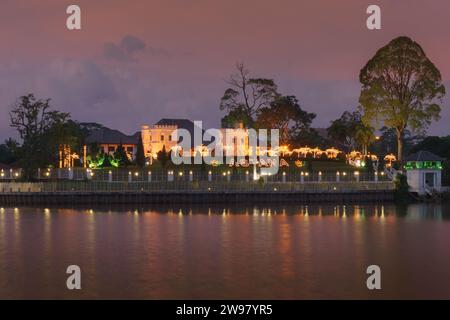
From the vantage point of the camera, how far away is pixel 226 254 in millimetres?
39344

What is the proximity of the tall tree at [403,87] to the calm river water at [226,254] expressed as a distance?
73.3 ft

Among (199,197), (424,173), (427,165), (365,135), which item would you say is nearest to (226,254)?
(199,197)

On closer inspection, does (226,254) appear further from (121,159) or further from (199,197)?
(121,159)

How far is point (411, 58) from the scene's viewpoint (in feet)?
269

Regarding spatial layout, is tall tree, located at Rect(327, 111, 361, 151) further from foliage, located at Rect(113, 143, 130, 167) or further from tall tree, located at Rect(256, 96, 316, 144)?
foliage, located at Rect(113, 143, 130, 167)

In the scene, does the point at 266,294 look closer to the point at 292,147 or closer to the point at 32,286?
the point at 32,286

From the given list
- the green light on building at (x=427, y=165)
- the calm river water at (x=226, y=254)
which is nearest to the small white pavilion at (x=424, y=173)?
the green light on building at (x=427, y=165)

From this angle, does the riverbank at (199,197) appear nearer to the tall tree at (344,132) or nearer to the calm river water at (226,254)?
the calm river water at (226,254)

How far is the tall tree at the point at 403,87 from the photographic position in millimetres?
82062

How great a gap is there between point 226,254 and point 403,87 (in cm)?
5269

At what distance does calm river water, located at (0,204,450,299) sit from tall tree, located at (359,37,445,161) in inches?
880

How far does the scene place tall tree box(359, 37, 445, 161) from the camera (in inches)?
3231
